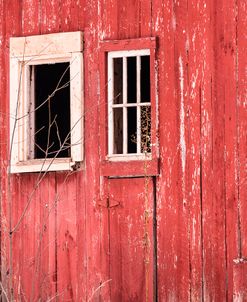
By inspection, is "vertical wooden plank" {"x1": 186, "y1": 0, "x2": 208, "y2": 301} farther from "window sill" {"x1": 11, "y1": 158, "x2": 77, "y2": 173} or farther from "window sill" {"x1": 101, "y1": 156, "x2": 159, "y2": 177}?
Result: "window sill" {"x1": 11, "y1": 158, "x2": 77, "y2": 173}

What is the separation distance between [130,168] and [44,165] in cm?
94

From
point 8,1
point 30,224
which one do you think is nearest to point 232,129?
point 30,224

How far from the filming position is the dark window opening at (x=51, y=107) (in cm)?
892

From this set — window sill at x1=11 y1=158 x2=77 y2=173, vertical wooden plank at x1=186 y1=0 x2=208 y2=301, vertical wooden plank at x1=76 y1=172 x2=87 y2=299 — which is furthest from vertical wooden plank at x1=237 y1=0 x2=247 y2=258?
window sill at x1=11 y1=158 x2=77 y2=173

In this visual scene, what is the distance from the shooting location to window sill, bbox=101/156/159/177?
784cm

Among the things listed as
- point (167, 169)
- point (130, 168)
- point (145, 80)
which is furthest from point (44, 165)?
point (145, 80)

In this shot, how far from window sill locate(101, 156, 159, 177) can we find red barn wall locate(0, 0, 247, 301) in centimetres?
7

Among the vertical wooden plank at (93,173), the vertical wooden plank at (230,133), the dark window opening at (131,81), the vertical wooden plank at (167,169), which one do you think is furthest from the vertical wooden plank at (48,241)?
the vertical wooden plank at (230,133)

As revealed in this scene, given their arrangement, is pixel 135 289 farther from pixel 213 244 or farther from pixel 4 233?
pixel 4 233

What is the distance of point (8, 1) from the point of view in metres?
8.73

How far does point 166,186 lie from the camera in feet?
25.7

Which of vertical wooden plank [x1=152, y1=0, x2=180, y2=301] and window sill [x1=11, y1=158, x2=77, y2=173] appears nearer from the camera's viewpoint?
vertical wooden plank [x1=152, y1=0, x2=180, y2=301]

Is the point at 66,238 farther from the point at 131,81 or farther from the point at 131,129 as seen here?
the point at 131,81

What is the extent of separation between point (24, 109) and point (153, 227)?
2.00 m
